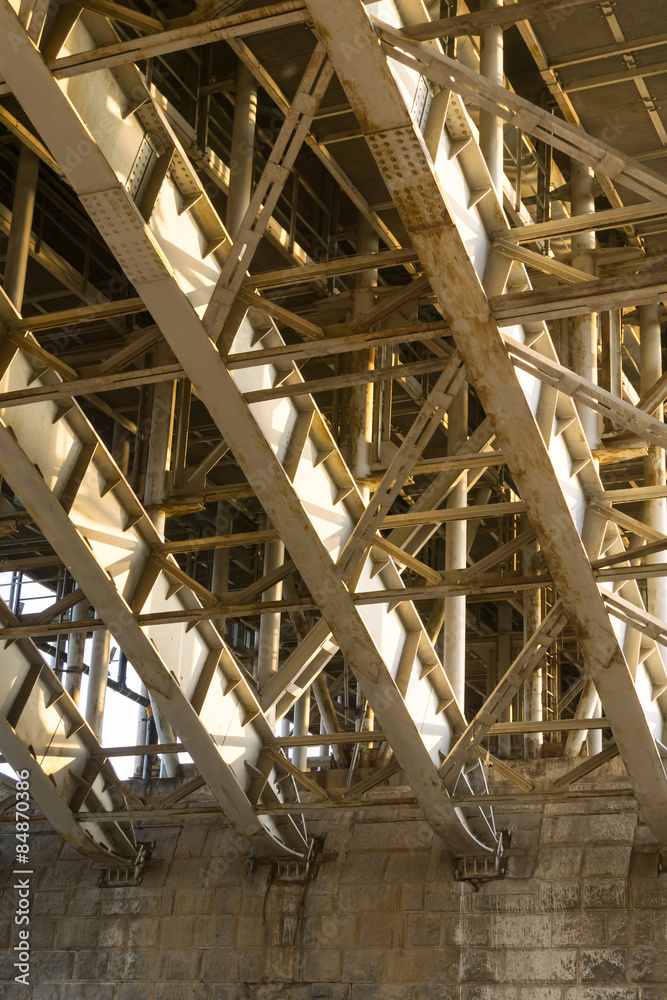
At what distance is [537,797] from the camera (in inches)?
492

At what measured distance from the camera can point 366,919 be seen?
14000 millimetres

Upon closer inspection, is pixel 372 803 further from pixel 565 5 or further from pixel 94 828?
pixel 565 5

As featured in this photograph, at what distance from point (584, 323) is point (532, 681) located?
6.00 metres

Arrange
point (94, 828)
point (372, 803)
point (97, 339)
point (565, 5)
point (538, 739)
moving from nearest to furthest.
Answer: point (565, 5) < point (372, 803) < point (94, 828) < point (538, 739) < point (97, 339)

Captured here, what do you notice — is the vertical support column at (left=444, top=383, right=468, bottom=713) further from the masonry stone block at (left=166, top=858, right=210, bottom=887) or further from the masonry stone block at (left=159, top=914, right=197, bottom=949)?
the masonry stone block at (left=159, top=914, right=197, bottom=949)

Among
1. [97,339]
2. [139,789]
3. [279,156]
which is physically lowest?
[139,789]

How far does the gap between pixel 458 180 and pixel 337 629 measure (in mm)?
4677

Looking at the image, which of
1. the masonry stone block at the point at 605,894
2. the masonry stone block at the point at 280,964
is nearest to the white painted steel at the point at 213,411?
the masonry stone block at the point at 605,894

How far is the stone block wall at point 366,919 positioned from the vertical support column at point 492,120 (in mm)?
6868

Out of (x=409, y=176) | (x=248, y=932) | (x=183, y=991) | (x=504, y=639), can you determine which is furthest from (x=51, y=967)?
(x=504, y=639)

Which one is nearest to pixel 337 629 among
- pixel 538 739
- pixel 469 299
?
pixel 469 299

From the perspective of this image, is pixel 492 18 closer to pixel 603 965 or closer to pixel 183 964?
pixel 603 965

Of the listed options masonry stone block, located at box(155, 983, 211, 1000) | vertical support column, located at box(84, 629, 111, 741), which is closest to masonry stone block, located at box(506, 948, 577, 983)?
masonry stone block, located at box(155, 983, 211, 1000)

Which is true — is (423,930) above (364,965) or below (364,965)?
above
